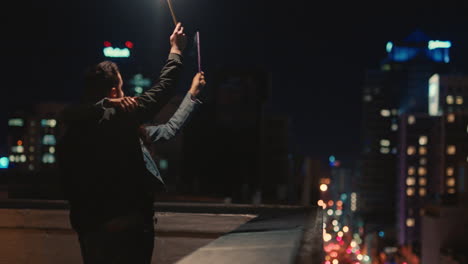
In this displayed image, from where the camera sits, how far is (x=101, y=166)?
3.59 metres

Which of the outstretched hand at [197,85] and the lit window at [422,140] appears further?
the lit window at [422,140]

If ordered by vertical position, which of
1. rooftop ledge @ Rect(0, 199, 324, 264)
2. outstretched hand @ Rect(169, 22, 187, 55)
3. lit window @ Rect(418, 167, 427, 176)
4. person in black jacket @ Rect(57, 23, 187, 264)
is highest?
outstretched hand @ Rect(169, 22, 187, 55)

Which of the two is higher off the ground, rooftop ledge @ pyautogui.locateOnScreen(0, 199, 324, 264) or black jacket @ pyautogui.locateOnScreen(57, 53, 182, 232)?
black jacket @ pyautogui.locateOnScreen(57, 53, 182, 232)

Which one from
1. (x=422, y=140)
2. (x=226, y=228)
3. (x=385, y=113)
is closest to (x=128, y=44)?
(x=226, y=228)

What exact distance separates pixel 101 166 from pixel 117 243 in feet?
1.57

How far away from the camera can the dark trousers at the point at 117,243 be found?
3.55 m

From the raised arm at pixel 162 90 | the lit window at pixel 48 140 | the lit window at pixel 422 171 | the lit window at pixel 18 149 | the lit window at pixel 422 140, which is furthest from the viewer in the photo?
the lit window at pixel 422 171

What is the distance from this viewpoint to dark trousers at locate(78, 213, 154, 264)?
11.6 ft

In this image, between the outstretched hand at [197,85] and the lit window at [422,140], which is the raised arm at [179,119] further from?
the lit window at [422,140]

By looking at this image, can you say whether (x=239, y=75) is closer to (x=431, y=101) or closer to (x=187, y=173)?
(x=187, y=173)

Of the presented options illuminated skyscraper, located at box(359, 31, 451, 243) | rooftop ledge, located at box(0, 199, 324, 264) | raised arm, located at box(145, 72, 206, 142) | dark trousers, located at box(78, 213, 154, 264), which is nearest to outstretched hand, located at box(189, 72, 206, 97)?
raised arm, located at box(145, 72, 206, 142)

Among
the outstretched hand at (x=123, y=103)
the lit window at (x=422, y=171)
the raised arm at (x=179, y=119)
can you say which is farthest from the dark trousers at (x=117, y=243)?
the lit window at (x=422, y=171)

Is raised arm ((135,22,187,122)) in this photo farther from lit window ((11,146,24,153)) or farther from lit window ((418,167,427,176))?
lit window ((11,146,24,153))

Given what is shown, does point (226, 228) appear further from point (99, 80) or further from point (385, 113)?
point (385, 113)
